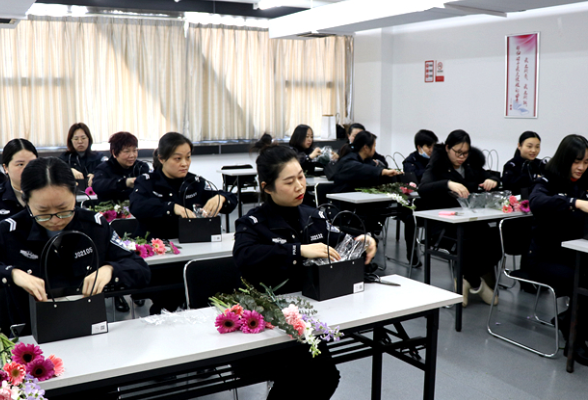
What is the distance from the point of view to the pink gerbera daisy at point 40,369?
4.75 feet

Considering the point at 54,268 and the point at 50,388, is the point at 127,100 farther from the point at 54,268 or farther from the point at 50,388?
the point at 50,388

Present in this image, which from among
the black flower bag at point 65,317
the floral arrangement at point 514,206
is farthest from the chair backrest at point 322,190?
the black flower bag at point 65,317

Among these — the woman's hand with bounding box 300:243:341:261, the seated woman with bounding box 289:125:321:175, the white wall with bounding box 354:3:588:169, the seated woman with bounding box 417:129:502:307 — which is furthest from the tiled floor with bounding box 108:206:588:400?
the white wall with bounding box 354:3:588:169

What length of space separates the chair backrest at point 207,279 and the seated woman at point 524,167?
11.8ft

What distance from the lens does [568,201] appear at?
326 centimetres

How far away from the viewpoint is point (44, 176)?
1.92 meters

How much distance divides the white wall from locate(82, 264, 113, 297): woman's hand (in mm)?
5940

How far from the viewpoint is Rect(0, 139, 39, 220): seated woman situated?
2.99 m

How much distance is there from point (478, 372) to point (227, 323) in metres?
1.80

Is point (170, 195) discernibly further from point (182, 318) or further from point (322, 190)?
point (322, 190)

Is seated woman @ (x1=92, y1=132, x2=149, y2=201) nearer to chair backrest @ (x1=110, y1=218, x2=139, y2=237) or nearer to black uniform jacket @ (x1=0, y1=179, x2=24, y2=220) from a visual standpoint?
chair backrest @ (x1=110, y1=218, x2=139, y2=237)

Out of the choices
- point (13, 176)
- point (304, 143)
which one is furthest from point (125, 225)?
point (304, 143)

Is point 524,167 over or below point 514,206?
over

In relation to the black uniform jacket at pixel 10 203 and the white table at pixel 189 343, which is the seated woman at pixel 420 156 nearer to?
the white table at pixel 189 343
